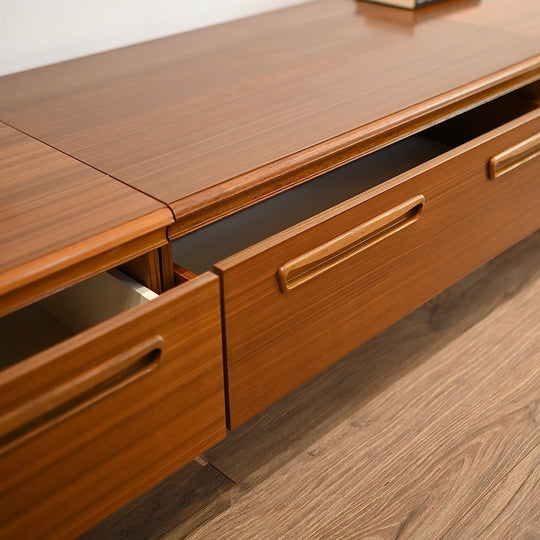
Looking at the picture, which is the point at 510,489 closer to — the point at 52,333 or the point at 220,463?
the point at 220,463

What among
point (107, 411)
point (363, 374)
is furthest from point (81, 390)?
point (363, 374)

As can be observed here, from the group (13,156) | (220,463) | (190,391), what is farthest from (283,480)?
(13,156)

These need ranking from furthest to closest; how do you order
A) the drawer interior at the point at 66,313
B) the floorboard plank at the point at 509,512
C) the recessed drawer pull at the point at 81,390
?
the floorboard plank at the point at 509,512, the drawer interior at the point at 66,313, the recessed drawer pull at the point at 81,390

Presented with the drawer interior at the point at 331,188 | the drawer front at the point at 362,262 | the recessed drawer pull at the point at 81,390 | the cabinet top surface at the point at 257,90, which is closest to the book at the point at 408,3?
the cabinet top surface at the point at 257,90

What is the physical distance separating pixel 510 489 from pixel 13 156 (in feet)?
2.37

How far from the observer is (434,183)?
0.88 metres

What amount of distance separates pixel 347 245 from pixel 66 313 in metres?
0.32

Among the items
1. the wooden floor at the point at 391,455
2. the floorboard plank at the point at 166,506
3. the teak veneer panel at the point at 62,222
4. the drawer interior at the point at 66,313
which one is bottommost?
the floorboard plank at the point at 166,506

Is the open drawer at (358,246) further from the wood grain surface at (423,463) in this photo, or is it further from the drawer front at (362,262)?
the wood grain surface at (423,463)

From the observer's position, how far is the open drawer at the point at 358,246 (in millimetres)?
737

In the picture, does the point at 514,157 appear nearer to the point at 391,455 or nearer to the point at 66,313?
the point at 391,455

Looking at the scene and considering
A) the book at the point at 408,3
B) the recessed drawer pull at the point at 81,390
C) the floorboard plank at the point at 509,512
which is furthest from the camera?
the book at the point at 408,3

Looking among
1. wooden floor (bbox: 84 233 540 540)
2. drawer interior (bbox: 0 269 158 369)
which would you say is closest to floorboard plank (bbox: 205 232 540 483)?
wooden floor (bbox: 84 233 540 540)

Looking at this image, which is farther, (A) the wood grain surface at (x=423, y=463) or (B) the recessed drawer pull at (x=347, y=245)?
(A) the wood grain surface at (x=423, y=463)
